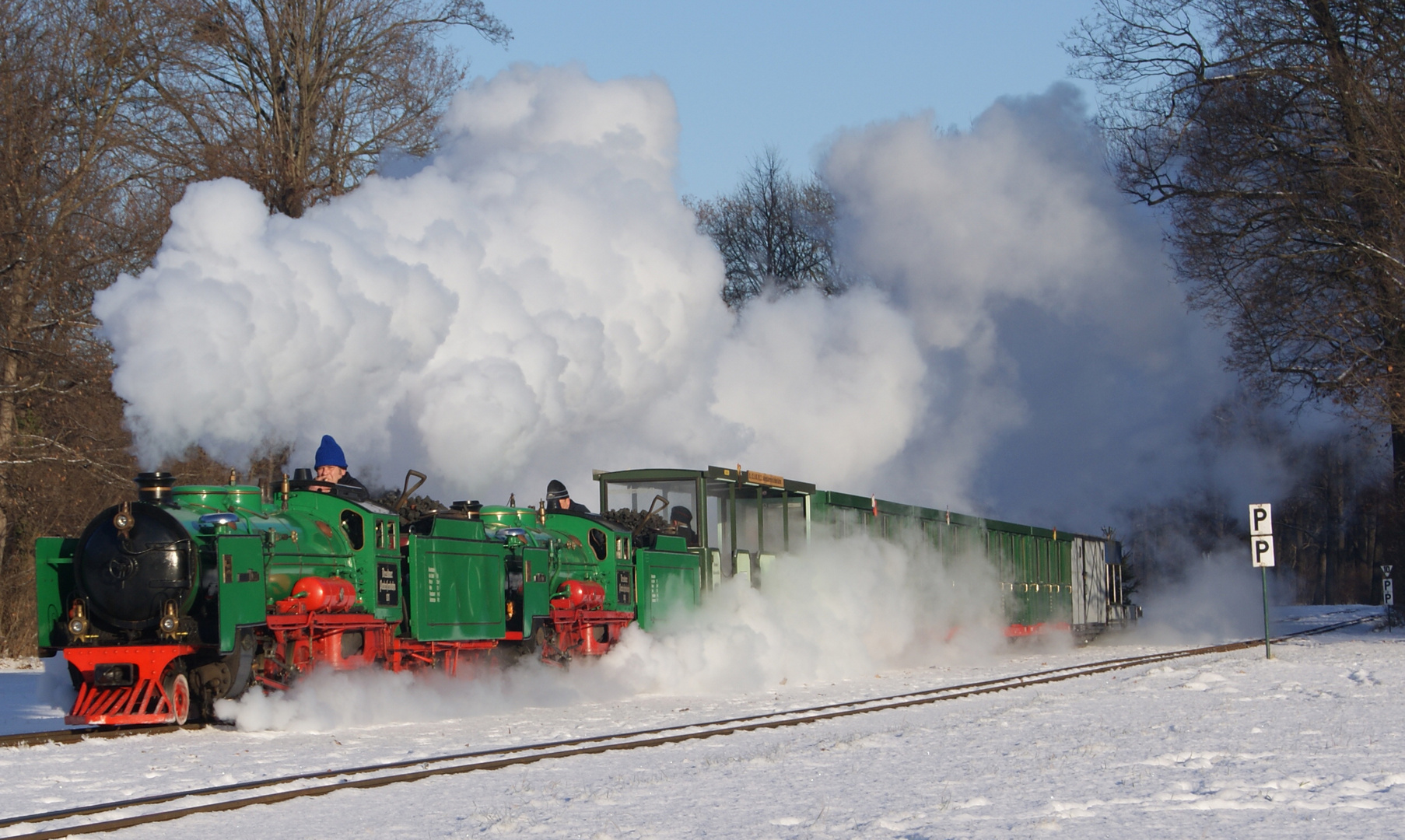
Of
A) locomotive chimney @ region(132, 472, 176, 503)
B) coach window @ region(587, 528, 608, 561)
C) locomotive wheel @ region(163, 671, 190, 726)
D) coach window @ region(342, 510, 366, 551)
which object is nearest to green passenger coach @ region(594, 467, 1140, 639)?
coach window @ region(587, 528, 608, 561)

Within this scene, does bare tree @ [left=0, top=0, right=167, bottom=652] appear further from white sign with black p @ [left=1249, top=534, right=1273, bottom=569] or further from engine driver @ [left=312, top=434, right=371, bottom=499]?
white sign with black p @ [left=1249, top=534, right=1273, bottom=569]

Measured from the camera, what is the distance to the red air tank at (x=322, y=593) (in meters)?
11.7

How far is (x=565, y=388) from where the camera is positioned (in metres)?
18.3

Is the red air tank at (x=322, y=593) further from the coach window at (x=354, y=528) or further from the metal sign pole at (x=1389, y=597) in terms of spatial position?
the metal sign pole at (x=1389, y=597)

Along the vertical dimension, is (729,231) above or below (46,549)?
above

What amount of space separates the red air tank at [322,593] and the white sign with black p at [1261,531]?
12384 mm

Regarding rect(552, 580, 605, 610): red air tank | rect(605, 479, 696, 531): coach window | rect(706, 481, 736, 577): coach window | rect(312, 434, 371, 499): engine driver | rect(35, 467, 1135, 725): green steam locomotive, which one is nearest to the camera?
rect(35, 467, 1135, 725): green steam locomotive

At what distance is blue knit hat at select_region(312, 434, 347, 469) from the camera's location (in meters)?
13.4

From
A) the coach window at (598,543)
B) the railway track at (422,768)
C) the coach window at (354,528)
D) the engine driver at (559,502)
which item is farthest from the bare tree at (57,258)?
the railway track at (422,768)

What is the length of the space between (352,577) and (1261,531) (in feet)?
40.7

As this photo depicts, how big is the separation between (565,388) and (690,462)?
5251 mm

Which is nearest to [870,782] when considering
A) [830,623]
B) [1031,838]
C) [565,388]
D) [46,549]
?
[1031,838]

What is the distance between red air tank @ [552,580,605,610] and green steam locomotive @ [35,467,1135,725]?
3 centimetres

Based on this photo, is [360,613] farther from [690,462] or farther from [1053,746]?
[690,462]
